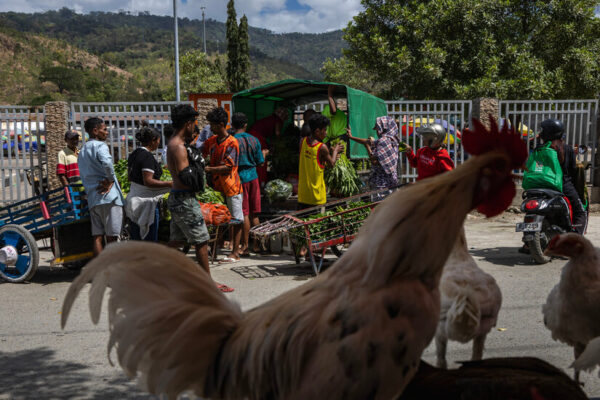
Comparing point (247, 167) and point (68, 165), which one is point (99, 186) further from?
point (68, 165)

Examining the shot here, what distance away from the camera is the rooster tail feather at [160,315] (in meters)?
2.25

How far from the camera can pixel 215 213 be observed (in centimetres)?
734

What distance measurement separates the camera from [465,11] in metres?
18.0

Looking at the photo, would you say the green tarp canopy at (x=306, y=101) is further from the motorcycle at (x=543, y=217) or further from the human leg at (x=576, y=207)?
the human leg at (x=576, y=207)

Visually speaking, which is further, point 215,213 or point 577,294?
point 215,213

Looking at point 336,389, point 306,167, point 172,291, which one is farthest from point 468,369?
point 306,167

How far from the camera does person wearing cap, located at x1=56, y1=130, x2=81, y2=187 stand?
347 inches

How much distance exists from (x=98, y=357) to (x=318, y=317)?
326 centimetres

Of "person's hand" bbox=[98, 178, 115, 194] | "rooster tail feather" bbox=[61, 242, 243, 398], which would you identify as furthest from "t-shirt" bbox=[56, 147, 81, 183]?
"rooster tail feather" bbox=[61, 242, 243, 398]

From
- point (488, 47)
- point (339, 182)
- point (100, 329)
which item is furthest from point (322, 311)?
point (488, 47)

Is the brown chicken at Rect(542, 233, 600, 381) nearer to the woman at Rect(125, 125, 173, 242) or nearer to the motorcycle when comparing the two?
the motorcycle

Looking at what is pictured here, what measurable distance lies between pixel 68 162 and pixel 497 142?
27.2 feet

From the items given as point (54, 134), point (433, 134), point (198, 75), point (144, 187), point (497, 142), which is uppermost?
point (198, 75)

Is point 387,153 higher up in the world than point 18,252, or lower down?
higher up
